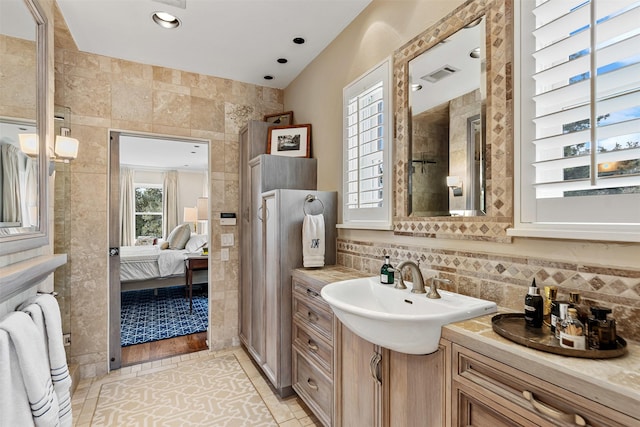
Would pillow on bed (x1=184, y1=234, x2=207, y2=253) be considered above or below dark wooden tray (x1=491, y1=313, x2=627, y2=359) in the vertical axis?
below

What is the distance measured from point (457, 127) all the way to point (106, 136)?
2.88 meters

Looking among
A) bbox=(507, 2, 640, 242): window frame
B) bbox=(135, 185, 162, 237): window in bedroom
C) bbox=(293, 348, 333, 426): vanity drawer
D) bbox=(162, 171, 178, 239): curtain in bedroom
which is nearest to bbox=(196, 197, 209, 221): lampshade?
bbox=(162, 171, 178, 239): curtain in bedroom

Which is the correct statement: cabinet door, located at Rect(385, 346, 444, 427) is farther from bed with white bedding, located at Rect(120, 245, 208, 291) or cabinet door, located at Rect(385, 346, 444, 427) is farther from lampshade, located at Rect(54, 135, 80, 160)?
bed with white bedding, located at Rect(120, 245, 208, 291)

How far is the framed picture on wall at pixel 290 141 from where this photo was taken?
2.83 m

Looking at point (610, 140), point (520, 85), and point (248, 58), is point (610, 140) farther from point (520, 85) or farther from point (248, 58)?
point (248, 58)

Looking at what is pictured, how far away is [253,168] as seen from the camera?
108 inches

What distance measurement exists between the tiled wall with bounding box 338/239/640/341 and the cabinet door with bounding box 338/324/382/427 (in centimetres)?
51

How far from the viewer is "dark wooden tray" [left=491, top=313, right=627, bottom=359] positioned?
77 centimetres

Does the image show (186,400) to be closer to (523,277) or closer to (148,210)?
(523,277)

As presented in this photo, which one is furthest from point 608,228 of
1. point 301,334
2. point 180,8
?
point 180,8

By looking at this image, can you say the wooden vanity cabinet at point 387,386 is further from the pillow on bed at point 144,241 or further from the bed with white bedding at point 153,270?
the pillow on bed at point 144,241

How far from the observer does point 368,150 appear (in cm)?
206

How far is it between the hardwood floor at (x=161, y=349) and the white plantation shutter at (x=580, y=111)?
323 cm

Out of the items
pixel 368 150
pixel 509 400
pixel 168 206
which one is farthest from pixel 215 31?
pixel 168 206
